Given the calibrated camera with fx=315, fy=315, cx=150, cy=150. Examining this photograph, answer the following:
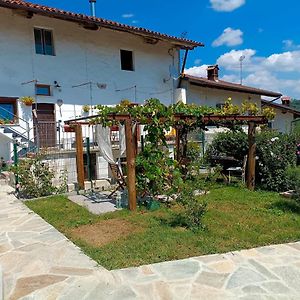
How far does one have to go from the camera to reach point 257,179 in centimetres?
968

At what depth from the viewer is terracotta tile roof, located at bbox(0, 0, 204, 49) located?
11502 mm

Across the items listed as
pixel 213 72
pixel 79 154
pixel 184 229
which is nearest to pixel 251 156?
pixel 184 229

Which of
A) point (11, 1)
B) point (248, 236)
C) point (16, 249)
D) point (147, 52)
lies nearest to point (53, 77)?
point (11, 1)

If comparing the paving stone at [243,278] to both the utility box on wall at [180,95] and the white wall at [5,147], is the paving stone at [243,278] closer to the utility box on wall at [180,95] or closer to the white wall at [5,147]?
the white wall at [5,147]

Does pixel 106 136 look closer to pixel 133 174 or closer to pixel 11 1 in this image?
pixel 133 174

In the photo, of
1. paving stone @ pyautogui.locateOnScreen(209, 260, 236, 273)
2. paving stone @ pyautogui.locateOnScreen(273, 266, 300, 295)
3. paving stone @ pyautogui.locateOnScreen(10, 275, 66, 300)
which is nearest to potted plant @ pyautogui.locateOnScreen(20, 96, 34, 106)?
paving stone @ pyautogui.locateOnScreen(10, 275, 66, 300)

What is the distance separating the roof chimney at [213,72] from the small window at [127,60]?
8800mm

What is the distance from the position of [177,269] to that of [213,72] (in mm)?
20713

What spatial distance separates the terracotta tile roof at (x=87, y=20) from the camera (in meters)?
11.5

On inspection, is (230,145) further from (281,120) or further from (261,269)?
(281,120)

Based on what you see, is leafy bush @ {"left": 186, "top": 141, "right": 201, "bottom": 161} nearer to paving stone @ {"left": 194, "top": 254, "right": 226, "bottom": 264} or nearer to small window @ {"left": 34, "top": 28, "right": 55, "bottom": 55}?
small window @ {"left": 34, "top": 28, "right": 55, "bottom": 55}

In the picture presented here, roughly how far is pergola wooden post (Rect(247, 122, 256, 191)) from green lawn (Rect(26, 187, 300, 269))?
128 cm

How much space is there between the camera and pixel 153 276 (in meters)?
3.64

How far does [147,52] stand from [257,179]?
9.71 meters
